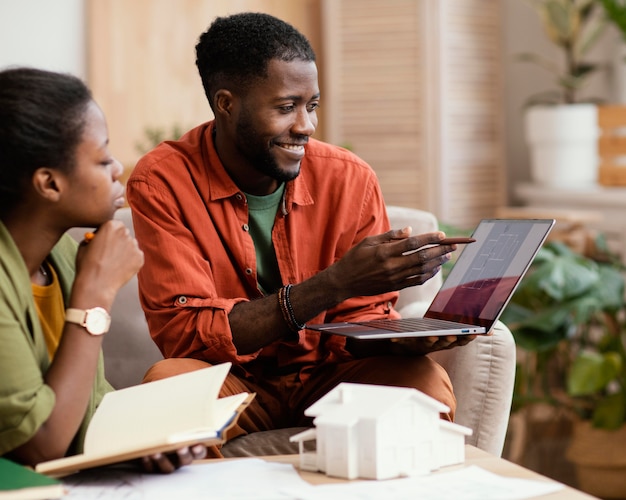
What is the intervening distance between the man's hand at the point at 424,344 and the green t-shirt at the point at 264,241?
30 cm

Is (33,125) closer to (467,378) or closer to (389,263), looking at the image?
(389,263)

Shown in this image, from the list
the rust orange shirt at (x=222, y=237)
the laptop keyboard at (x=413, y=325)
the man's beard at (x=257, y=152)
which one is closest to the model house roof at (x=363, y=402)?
the laptop keyboard at (x=413, y=325)

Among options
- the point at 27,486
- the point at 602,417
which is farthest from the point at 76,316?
the point at 602,417

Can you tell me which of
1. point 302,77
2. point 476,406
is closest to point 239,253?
point 302,77

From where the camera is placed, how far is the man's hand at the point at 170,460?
46.2 inches

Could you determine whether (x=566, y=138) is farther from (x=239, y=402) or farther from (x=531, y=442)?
(x=239, y=402)

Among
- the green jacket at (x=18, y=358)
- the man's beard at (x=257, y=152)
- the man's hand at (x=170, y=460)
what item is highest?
the man's beard at (x=257, y=152)

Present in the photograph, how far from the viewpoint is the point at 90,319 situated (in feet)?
4.02

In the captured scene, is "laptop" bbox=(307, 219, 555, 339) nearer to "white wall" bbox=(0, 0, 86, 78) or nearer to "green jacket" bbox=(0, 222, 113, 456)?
"green jacket" bbox=(0, 222, 113, 456)

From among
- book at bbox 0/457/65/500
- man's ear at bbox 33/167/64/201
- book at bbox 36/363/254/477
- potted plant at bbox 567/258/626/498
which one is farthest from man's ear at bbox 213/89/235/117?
potted plant at bbox 567/258/626/498

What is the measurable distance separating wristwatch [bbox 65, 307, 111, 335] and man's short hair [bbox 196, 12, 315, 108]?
699mm

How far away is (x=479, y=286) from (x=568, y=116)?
2.38m

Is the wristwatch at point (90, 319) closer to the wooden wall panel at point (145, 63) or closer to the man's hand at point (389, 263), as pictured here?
the man's hand at point (389, 263)

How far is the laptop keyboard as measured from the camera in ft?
4.78
